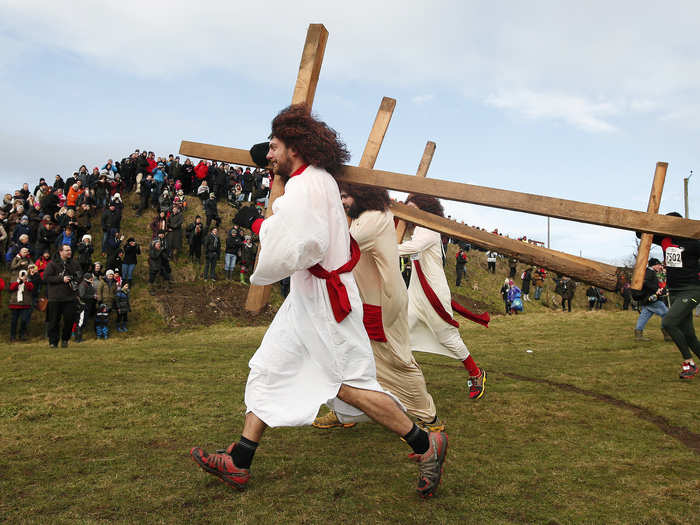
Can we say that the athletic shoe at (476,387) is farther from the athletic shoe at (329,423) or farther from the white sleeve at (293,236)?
the white sleeve at (293,236)

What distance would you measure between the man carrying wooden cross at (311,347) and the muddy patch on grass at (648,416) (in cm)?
231

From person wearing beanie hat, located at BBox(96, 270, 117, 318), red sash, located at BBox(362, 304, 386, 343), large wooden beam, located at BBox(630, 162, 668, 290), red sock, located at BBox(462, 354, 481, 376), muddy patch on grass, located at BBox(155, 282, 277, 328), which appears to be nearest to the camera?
large wooden beam, located at BBox(630, 162, 668, 290)

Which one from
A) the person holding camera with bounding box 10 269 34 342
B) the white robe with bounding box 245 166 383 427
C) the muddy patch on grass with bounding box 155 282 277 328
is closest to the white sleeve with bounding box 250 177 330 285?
the white robe with bounding box 245 166 383 427

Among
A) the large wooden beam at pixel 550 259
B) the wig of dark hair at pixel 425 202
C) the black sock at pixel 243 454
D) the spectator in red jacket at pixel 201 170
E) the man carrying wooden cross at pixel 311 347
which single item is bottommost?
the black sock at pixel 243 454

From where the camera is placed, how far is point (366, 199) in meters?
4.41

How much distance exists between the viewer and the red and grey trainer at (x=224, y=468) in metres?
3.01

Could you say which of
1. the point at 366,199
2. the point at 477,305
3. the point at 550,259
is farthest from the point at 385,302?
the point at 477,305

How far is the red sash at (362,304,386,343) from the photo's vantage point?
4297mm

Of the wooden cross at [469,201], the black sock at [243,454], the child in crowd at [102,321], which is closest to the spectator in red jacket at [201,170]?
the child in crowd at [102,321]

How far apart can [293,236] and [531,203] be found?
1.43 meters

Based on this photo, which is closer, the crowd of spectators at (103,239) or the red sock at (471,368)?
the red sock at (471,368)

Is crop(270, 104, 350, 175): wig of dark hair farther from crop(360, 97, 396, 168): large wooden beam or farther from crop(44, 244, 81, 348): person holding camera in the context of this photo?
crop(44, 244, 81, 348): person holding camera

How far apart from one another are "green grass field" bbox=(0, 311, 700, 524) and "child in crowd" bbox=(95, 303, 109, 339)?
6.92 m

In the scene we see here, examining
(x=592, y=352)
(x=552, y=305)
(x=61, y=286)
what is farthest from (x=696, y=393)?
(x=552, y=305)
